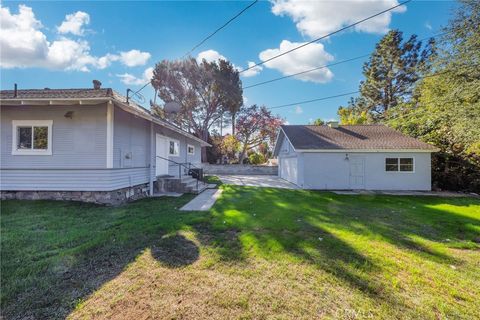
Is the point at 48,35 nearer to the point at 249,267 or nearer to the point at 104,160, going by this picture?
the point at 104,160

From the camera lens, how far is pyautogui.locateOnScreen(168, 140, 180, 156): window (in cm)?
1174

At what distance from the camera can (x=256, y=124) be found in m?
26.0

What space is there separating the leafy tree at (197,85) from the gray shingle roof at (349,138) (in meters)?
10.5

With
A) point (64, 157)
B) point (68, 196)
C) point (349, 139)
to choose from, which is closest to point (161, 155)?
point (64, 157)

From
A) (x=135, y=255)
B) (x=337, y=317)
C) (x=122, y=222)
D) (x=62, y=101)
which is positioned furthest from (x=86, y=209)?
(x=337, y=317)

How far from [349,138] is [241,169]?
461 inches

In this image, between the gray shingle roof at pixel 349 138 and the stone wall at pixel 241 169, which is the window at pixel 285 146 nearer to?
the gray shingle roof at pixel 349 138

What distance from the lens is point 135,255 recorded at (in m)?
3.49

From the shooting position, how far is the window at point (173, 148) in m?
11.7

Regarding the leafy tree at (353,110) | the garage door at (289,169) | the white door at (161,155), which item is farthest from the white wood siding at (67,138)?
the leafy tree at (353,110)

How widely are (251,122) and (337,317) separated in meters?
24.4

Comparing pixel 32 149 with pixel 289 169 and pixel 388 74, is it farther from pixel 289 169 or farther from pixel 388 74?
pixel 388 74

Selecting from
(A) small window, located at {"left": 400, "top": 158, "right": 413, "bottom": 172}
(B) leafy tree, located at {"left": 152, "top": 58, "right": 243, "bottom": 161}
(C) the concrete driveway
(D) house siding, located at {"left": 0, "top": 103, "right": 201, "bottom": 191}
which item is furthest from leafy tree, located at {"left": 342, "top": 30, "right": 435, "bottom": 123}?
(D) house siding, located at {"left": 0, "top": 103, "right": 201, "bottom": 191}

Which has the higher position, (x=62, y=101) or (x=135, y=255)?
(x=62, y=101)
